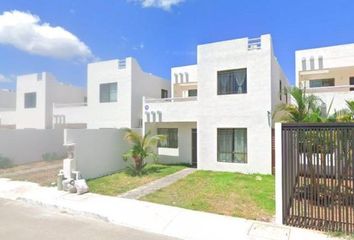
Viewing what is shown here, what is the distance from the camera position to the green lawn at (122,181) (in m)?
11.0

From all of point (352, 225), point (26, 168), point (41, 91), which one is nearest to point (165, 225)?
point (352, 225)

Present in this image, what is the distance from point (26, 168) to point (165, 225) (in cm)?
1295

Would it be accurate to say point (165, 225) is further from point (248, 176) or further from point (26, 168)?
point (26, 168)

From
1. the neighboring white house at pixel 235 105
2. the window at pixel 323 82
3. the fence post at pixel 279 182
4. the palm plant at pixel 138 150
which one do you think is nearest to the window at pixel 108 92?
the neighboring white house at pixel 235 105

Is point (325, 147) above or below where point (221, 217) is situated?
above

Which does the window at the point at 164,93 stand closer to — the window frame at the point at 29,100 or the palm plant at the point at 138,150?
the palm plant at the point at 138,150

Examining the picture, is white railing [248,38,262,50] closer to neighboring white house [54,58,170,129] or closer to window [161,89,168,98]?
neighboring white house [54,58,170,129]

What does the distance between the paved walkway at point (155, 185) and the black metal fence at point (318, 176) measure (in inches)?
211

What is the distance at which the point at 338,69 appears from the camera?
19344 mm

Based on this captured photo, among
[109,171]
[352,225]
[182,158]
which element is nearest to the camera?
[352,225]

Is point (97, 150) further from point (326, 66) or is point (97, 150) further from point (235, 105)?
point (326, 66)

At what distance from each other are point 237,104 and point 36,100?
737 inches

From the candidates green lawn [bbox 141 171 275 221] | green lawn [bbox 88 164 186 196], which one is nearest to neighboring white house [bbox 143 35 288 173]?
green lawn [bbox 141 171 275 221]

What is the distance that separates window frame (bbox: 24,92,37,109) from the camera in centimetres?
2459
